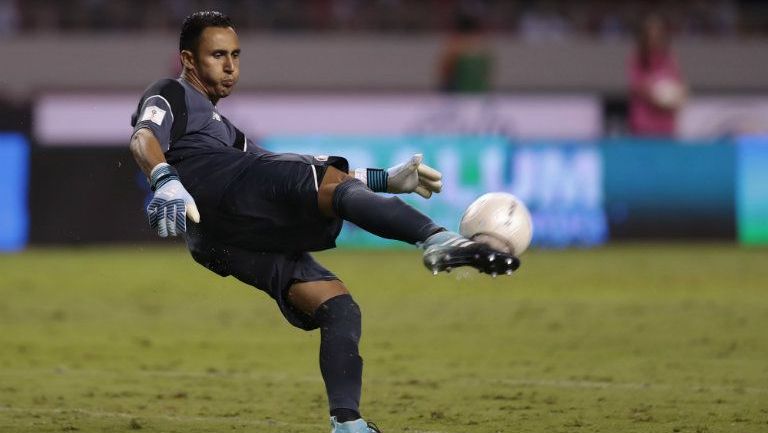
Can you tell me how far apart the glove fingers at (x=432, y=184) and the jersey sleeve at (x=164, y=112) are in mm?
1062

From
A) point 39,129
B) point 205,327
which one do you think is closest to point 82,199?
Result: point 39,129

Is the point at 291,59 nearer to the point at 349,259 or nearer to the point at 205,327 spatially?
the point at 349,259

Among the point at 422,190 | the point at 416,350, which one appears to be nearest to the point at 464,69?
the point at 416,350

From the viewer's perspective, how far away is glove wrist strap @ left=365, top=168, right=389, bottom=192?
606 cm

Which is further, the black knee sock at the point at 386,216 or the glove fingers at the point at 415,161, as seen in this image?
the glove fingers at the point at 415,161

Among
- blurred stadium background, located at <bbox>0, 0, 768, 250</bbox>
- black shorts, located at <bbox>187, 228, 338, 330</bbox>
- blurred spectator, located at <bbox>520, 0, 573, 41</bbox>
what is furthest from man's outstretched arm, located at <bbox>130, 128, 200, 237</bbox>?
blurred spectator, located at <bbox>520, 0, 573, 41</bbox>

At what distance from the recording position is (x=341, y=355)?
5.60m

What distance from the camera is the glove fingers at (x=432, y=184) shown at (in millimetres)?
5973

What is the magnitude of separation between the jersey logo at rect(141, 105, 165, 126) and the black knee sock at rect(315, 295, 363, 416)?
3.35 feet

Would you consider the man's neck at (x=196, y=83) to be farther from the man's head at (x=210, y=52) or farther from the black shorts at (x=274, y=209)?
the black shorts at (x=274, y=209)

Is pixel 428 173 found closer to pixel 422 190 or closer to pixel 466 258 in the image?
pixel 422 190

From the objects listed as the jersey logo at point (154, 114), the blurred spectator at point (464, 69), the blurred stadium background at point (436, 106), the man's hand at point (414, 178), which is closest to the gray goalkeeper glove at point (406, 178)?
the man's hand at point (414, 178)

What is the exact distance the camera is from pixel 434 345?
32.6 ft

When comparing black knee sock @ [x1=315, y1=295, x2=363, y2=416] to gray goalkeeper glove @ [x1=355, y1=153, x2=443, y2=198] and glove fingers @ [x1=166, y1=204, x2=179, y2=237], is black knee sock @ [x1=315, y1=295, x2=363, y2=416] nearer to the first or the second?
gray goalkeeper glove @ [x1=355, y1=153, x2=443, y2=198]
